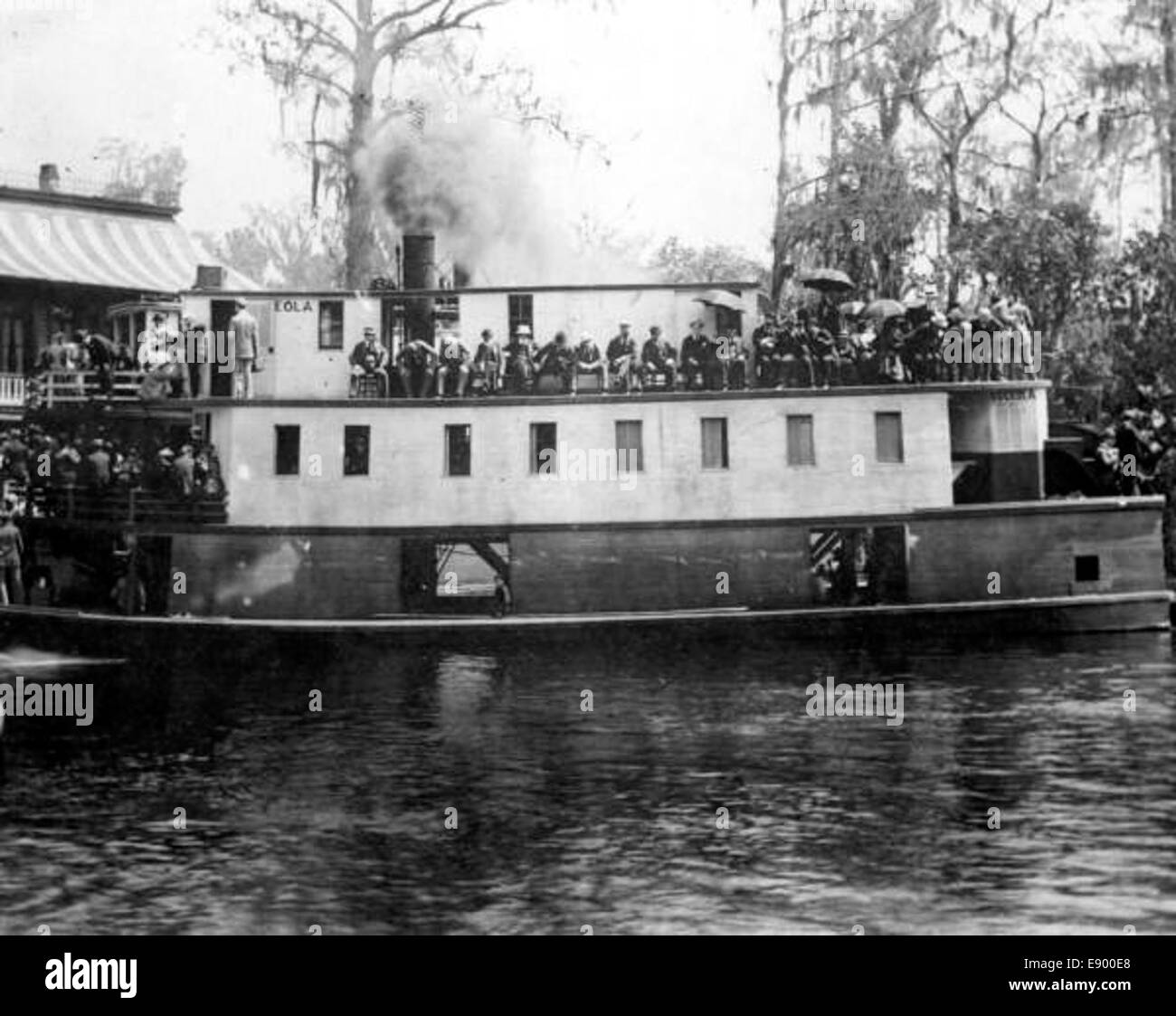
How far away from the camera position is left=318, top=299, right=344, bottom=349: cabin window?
2467 centimetres

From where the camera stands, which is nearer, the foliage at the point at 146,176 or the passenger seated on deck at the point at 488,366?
the passenger seated on deck at the point at 488,366

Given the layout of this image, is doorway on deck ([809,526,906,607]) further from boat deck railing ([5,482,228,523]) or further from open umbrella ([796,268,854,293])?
boat deck railing ([5,482,228,523])

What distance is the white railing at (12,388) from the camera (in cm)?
3017

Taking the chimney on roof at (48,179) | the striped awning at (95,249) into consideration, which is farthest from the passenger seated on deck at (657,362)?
the chimney on roof at (48,179)

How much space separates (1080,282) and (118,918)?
22972 millimetres

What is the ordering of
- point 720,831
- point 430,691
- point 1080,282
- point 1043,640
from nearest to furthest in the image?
point 720,831
point 430,691
point 1043,640
point 1080,282

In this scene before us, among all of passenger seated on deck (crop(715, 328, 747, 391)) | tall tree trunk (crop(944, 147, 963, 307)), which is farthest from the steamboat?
tall tree trunk (crop(944, 147, 963, 307))

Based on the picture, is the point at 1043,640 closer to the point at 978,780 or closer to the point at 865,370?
the point at 865,370

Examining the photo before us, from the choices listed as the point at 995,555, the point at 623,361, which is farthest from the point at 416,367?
the point at 995,555

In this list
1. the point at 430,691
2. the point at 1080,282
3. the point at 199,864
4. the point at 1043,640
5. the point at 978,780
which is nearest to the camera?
the point at 199,864

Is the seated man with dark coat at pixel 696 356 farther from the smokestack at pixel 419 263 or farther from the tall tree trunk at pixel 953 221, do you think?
the tall tree trunk at pixel 953 221

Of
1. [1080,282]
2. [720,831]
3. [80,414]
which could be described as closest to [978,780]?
[720,831]

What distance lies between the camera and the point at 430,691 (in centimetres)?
2120

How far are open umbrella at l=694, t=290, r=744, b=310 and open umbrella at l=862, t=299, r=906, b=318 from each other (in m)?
2.29
